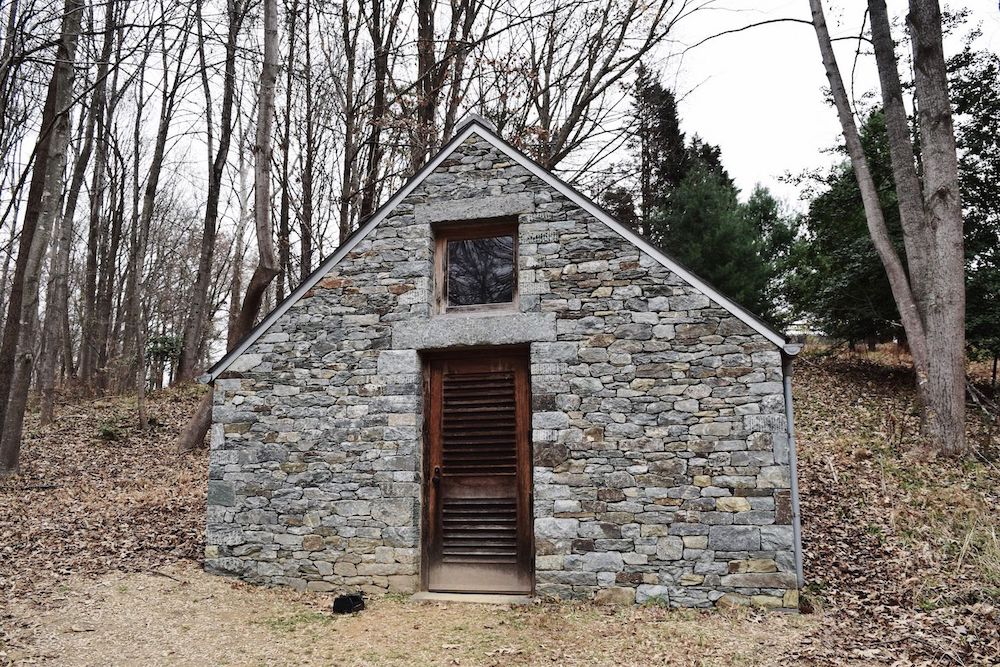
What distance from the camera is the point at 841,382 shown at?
1388 centimetres

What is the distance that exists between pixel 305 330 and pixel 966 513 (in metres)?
7.94

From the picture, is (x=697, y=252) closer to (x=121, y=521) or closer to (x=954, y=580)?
(x=954, y=580)

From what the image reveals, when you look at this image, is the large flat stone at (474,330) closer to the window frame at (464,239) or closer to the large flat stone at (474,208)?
the window frame at (464,239)

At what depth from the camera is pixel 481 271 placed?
730cm

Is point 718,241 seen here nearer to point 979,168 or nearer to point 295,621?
point 979,168

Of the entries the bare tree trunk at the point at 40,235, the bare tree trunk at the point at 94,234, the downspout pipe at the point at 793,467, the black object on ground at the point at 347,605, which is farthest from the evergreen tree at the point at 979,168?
the bare tree trunk at the point at 94,234

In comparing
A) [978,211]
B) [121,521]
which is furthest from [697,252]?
[121,521]

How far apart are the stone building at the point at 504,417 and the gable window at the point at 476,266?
25mm

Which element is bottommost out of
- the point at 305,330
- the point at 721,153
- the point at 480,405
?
the point at 480,405

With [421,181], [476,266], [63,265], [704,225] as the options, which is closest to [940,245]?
[704,225]

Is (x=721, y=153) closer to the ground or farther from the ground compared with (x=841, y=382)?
farther from the ground

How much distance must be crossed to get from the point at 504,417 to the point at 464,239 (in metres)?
2.10

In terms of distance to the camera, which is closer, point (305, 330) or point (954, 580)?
point (954, 580)

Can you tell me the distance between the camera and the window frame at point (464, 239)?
7145 millimetres
